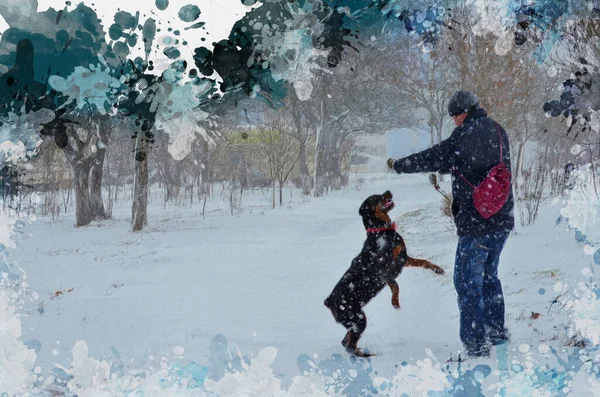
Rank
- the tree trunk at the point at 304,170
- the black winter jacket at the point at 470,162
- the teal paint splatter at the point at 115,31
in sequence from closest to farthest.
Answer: the black winter jacket at the point at 470,162, the teal paint splatter at the point at 115,31, the tree trunk at the point at 304,170

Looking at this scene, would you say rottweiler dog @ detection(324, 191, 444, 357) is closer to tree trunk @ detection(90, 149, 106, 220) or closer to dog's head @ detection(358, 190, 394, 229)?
dog's head @ detection(358, 190, 394, 229)

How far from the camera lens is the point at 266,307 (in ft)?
15.4

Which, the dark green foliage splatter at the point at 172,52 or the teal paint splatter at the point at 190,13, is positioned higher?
the teal paint splatter at the point at 190,13

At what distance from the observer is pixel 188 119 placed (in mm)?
3750

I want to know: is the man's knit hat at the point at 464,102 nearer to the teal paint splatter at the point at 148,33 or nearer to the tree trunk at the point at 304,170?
the teal paint splatter at the point at 148,33

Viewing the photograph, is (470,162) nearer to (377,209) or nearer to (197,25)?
(377,209)

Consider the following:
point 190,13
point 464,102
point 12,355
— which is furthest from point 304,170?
point 12,355

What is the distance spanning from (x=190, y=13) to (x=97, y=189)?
3912 millimetres

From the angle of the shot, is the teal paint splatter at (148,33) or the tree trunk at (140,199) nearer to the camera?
the teal paint splatter at (148,33)

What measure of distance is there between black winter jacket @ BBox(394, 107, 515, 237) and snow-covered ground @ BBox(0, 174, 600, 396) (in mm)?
703

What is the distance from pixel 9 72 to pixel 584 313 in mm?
4258

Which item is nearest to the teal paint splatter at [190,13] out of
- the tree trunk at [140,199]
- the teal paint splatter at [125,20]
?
the teal paint splatter at [125,20]

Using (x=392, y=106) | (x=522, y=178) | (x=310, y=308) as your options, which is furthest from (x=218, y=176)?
(x=310, y=308)

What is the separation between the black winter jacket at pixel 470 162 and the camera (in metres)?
3.56
